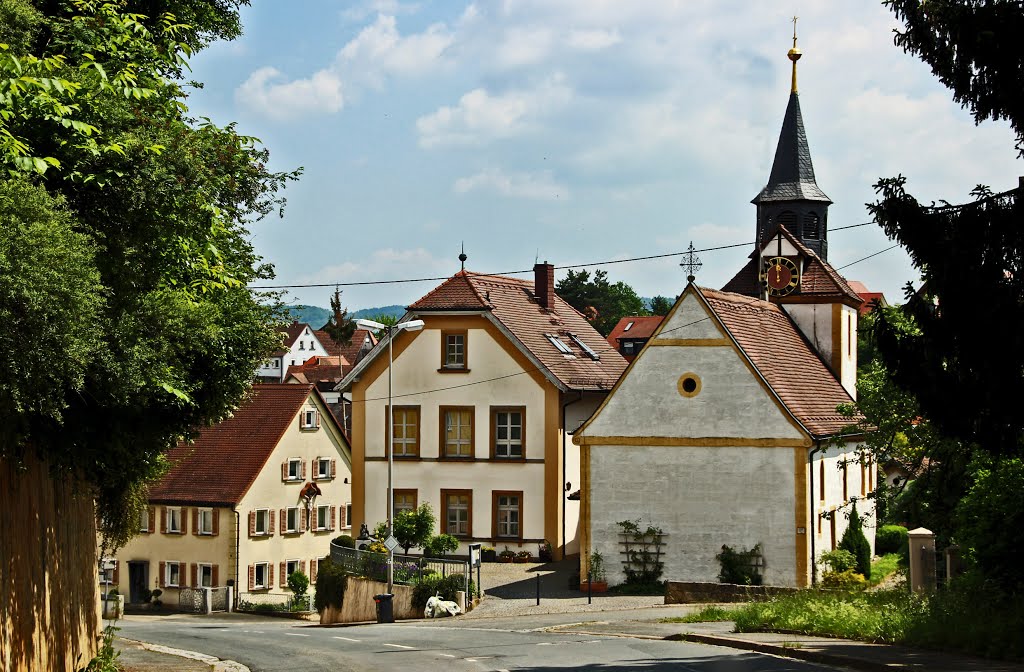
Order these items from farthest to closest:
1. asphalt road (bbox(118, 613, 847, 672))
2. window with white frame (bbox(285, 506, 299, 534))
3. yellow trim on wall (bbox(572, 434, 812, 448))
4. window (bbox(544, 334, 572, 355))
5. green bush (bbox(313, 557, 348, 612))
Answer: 1. window with white frame (bbox(285, 506, 299, 534))
2. window (bbox(544, 334, 572, 355))
3. green bush (bbox(313, 557, 348, 612))
4. yellow trim on wall (bbox(572, 434, 812, 448))
5. asphalt road (bbox(118, 613, 847, 672))

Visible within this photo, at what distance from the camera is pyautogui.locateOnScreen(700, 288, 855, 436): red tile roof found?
3675 cm

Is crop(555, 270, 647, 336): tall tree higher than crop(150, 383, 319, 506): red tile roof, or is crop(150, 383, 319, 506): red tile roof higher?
crop(555, 270, 647, 336): tall tree

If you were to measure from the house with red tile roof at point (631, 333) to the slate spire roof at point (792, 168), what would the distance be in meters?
68.3

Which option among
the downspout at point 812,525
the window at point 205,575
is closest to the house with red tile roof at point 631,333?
the window at point 205,575

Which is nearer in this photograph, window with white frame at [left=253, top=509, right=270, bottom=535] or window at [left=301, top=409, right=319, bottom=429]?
window with white frame at [left=253, top=509, right=270, bottom=535]

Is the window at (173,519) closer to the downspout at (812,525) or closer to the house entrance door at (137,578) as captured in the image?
the house entrance door at (137,578)

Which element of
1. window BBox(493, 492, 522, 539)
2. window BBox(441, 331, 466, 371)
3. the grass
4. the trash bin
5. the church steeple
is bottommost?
the trash bin

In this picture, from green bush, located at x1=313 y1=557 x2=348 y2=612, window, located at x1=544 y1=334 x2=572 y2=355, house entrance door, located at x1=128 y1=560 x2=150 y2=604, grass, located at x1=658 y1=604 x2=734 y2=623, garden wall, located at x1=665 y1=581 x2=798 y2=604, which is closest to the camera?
grass, located at x1=658 y1=604 x2=734 y2=623

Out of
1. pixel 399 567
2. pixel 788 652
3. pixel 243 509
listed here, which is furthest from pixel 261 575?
pixel 788 652

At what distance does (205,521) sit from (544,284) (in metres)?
17.5

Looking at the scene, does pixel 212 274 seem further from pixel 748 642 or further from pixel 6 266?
pixel 748 642

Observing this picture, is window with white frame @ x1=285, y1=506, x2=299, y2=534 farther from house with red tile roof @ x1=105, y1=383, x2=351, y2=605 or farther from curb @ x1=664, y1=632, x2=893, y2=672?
curb @ x1=664, y1=632, x2=893, y2=672

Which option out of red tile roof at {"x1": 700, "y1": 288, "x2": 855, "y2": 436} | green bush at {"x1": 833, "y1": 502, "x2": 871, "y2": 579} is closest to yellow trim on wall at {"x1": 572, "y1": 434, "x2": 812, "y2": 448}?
red tile roof at {"x1": 700, "y1": 288, "x2": 855, "y2": 436}

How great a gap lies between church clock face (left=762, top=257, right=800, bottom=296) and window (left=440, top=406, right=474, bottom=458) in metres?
10.9
